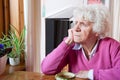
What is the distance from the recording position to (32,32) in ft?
6.45

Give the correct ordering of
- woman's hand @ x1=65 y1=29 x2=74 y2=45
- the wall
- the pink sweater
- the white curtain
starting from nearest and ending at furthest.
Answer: the pink sweater
woman's hand @ x1=65 y1=29 x2=74 y2=45
the white curtain
the wall

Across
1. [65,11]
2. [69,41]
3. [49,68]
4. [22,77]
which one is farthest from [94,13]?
[65,11]

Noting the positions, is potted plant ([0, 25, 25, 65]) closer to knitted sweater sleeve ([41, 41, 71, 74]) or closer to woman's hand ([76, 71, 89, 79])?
knitted sweater sleeve ([41, 41, 71, 74])

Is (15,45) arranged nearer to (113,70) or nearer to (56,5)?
(113,70)

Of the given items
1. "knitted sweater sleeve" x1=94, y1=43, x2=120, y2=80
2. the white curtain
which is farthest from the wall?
"knitted sweater sleeve" x1=94, y1=43, x2=120, y2=80


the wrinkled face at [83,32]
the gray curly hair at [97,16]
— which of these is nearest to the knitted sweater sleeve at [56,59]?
the wrinkled face at [83,32]

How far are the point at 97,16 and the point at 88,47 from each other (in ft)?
0.81

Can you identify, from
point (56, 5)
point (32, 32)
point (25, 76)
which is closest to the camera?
point (25, 76)

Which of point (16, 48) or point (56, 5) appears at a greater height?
point (56, 5)

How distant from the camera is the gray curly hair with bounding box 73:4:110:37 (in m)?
1.65

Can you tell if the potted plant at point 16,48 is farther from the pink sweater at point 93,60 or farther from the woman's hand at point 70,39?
the woman's hand at point 70,39

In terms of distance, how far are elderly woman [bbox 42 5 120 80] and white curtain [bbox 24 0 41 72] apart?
322mm

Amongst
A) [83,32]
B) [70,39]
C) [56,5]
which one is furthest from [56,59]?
[56,5]

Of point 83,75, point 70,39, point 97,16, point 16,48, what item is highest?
point 97,16
